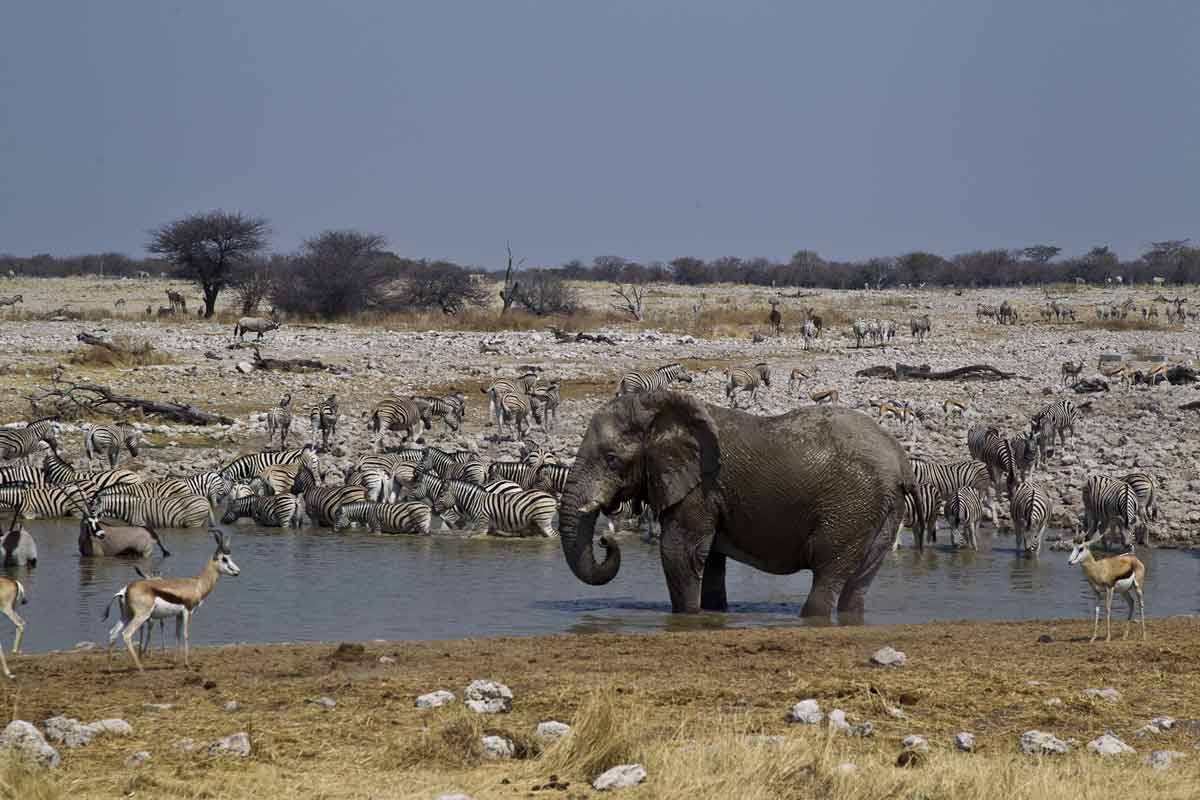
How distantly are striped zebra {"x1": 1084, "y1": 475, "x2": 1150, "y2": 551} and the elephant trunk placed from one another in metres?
6.86

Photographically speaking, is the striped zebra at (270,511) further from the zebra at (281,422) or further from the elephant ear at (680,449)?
the elephant ear at (680,449)

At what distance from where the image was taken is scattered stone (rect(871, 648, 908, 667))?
30.6ft

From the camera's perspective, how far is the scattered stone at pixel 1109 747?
6898mm

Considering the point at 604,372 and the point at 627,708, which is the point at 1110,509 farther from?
the point at 604,372

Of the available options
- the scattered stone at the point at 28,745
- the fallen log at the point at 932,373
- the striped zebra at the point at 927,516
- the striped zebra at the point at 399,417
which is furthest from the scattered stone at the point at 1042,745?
the fallen log at the point at 932,373

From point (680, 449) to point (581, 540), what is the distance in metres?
1.10

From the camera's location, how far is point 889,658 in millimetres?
9328

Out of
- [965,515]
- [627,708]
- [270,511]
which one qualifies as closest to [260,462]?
[270,511]

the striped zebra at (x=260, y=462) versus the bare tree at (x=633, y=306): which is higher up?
the bare tree at (x=633, y=306)

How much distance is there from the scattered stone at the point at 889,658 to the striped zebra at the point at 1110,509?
8.02m

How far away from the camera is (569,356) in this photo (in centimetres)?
3591

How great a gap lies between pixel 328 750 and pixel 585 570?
5.37 m

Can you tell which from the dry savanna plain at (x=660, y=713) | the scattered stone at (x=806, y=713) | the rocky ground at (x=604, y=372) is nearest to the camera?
the dry savanna plain at (x=660, y=713)

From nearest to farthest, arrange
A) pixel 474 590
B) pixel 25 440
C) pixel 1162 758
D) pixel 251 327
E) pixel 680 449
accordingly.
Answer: pixel 1162 758 → pixel 680 449 → pixel 474 590 → pixel 25 440 → pixel 251 327
